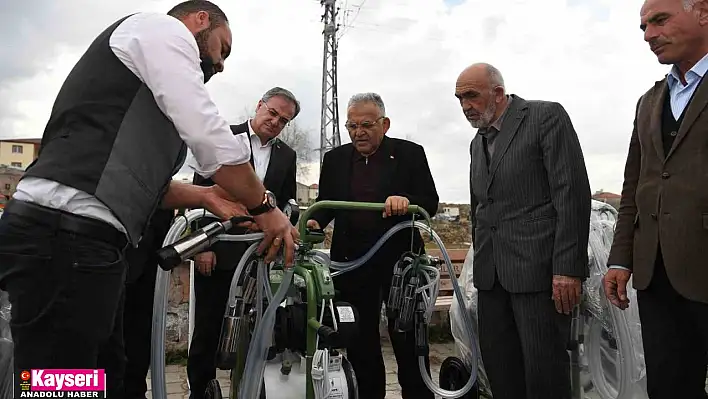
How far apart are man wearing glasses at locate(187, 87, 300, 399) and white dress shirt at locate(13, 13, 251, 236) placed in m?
1.29

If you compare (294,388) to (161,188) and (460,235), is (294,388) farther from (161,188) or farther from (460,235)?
(460,235)

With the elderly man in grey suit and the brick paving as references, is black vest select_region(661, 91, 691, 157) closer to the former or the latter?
the elderly man in grey suit

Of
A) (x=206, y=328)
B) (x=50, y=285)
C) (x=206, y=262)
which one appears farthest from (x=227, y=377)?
(x=50, y=285)

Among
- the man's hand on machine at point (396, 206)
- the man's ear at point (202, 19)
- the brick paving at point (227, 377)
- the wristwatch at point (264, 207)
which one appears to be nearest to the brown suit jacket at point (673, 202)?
the man's hand on machine at point (396, 206)

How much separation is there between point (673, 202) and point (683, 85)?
0.41 meters

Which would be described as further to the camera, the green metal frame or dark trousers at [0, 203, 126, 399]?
the green metal frame

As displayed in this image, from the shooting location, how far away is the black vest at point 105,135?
4.34 feet

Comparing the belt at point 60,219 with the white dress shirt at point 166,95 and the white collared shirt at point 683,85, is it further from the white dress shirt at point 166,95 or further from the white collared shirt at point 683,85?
the white collared shirt at point 683,85

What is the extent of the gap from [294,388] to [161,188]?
106 cm

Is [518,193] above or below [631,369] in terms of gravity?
above

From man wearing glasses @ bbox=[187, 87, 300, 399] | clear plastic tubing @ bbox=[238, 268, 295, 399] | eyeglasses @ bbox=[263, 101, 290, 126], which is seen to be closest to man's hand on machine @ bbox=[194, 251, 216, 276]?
man wearing glasses @ bbox=[187, 87, 300, 399]

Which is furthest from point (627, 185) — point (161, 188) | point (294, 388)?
point (161, 188)

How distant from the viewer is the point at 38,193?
4.34 feet

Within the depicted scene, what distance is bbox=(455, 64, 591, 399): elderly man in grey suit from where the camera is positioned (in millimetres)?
2061
